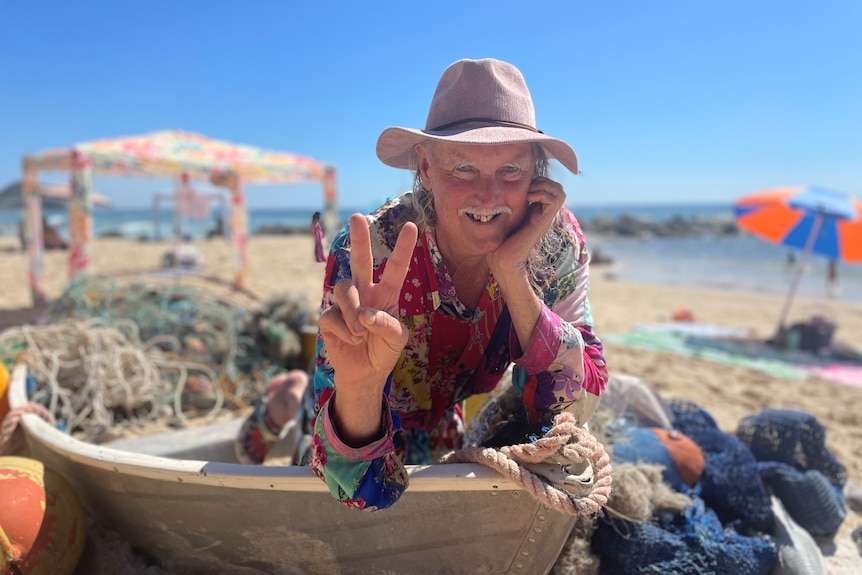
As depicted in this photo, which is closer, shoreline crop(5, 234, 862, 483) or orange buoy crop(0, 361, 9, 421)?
orange buoy crop(0, 361, 9, 421)

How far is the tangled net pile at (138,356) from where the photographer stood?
329 centimetres

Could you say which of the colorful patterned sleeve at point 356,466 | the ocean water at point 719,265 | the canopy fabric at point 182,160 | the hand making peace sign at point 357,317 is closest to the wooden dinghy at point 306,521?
the colorful patterned sleeve at point 356,466

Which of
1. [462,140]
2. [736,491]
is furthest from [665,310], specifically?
[462,140]

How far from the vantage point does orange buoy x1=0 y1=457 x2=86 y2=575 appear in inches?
66.5

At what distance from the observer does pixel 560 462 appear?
4.69ft

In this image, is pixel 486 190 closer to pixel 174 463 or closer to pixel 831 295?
pixel 174 463

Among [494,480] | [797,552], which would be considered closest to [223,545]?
[494,480]

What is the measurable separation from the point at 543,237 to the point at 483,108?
0.41 m

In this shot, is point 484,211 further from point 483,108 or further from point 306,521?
point 306,521

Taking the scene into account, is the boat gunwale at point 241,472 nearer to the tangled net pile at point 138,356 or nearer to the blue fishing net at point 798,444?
the tangled net pile at point 138,356

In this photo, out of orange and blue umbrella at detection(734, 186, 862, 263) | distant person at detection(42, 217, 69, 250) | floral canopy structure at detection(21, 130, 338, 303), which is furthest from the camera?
distant person at detection(42, 217, 69, 250)

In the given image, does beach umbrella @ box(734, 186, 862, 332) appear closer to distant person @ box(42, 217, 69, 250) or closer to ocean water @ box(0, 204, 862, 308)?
ocean water @ box(0, 204, 862, 308)

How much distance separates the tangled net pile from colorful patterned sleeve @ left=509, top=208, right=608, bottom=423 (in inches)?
102

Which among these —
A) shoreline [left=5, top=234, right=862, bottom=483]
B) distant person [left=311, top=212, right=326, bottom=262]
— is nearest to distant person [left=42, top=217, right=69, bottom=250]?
shoreline [left=5, top=234, right=862, bottom=483]
